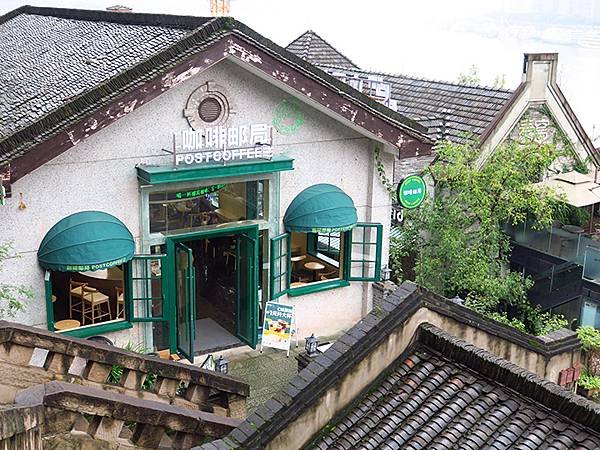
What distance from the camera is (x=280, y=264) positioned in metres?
15.5

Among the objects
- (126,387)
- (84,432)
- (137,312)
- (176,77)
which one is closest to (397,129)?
(176,77)

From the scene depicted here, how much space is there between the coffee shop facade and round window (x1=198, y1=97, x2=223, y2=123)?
3 centimetres

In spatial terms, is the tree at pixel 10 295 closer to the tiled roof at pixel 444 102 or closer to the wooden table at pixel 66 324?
the wooden table at pixel 66 324

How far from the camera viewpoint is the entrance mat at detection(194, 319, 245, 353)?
1533cm

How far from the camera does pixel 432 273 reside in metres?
17.9

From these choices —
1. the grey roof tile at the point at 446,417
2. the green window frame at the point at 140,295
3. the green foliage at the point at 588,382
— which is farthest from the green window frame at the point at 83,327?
the green foliage at the point at 588,382

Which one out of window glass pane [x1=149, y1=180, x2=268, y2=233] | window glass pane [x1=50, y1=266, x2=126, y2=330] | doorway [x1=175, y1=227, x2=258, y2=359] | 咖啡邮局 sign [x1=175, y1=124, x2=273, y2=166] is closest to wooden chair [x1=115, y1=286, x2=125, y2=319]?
Result: window glass pane [x1=50, y1=266, x2=126, y2=330]

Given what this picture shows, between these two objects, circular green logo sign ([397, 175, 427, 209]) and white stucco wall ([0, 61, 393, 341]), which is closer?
white stucco wall ([0, 61, 393, 341])

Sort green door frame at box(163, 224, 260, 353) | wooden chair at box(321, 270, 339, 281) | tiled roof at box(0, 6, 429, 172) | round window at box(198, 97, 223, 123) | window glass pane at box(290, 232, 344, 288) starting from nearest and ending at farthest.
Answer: tiled roof at box(0, 6, 429, 172), round window at box(198, 97, 223, 123), green door frame at box(163, 224, 260, 353), window glass pane at box(290, 232, 344, 288), wooden chair at box(321, 270, 339, 281)

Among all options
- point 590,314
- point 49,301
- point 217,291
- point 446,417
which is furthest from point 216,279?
point 446,417

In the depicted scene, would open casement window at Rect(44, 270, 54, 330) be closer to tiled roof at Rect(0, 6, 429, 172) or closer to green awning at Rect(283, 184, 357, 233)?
tiled roof at Rect(0, 6, 429, 172)

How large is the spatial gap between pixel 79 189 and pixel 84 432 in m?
6.31

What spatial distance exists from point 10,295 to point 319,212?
581 centimetres

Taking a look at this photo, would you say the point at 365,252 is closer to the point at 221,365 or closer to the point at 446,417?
the point at 221,365
